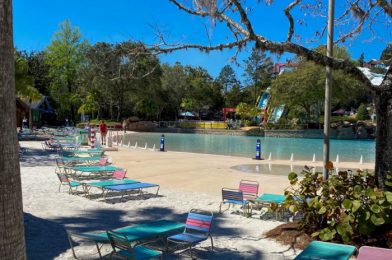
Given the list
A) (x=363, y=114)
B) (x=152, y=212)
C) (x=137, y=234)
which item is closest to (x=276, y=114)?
(x=363, y=114)

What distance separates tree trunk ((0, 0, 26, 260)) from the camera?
121 inches

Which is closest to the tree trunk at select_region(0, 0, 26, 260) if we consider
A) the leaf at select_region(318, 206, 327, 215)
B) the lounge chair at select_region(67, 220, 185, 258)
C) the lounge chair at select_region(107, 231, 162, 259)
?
the lounge chair at select_region(107, 231, 162, 259)

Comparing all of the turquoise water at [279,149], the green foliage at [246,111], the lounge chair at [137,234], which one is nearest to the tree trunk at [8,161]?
the lounge chair at [137,234]

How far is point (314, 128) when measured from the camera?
189ft

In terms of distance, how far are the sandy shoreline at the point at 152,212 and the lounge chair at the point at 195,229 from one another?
27 centimetres

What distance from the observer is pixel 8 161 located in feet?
10.3

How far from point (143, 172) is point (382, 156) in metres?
11.4

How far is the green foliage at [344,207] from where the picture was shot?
21.6 ft

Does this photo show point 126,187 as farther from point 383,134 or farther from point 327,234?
point 383,134

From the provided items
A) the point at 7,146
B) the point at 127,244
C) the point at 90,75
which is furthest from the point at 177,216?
the point at 90,75

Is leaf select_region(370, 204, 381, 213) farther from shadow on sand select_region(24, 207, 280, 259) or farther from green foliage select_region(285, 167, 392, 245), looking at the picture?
shadow on sand select_region(24, 207, 280, 259)

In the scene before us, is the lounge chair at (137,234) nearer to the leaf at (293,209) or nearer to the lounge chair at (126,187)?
the leaf at (293,209)

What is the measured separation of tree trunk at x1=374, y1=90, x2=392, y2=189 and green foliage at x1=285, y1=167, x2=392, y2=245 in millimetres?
307

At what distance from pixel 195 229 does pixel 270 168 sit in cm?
1326
